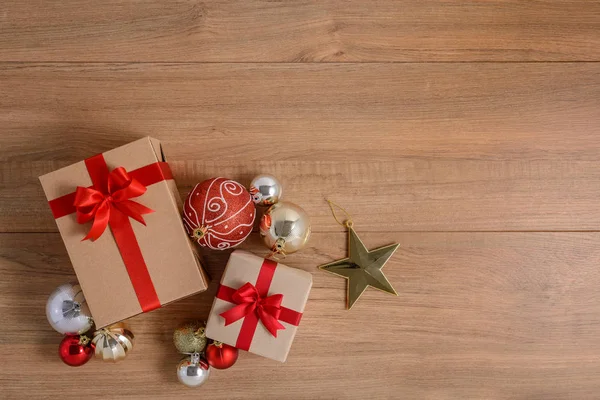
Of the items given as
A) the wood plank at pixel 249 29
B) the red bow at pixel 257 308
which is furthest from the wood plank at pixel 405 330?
the wood plank at pixel 249 29

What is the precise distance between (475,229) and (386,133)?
0.86 feet

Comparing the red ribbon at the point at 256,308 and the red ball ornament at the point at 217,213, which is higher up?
the red ball ornament at the point at 217,213

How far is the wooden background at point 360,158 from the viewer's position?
3.19 feet

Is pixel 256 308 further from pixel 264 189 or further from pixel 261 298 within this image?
pixel 264 189

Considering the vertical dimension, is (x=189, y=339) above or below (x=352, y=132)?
below

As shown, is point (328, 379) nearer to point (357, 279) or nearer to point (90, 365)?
point (357, 279)

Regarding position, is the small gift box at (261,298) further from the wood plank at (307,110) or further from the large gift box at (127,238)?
the wood plank at (307,110)

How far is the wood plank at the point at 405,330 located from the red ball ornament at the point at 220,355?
7cm

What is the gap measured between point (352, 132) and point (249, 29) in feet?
0.95

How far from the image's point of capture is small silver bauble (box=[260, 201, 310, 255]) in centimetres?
87

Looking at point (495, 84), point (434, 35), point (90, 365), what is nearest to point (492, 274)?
point (495, 84)

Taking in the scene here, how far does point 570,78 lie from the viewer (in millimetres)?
991

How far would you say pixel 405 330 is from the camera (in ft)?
3.23

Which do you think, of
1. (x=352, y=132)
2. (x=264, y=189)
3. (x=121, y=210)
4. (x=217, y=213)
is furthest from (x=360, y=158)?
(x=121, y=210)
